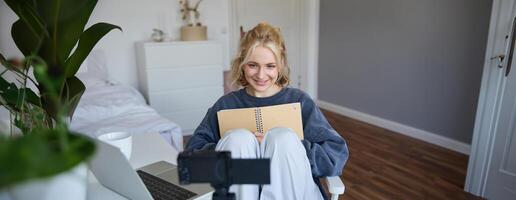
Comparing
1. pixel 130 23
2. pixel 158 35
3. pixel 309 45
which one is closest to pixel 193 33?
pixel 158 35

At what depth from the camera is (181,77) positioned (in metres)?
3.34

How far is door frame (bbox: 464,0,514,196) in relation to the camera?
1955 mm

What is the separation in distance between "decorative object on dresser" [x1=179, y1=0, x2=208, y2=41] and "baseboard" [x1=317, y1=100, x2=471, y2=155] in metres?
1.69

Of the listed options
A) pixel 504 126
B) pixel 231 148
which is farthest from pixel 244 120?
pixel 504 126

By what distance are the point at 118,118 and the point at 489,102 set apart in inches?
87.7

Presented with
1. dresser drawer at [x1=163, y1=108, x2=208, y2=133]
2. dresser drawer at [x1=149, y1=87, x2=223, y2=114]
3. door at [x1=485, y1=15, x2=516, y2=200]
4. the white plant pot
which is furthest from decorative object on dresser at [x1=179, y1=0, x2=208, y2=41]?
the white plant pot

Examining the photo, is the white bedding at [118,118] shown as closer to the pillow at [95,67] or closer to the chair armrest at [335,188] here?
the pillow at [95,67]

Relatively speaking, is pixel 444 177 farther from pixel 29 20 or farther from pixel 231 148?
pixel 29 20

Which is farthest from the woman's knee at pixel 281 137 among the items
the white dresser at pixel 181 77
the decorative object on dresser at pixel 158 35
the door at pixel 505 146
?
the decorative object on dresser at pixel 158 35

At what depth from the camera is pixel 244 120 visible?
124cm

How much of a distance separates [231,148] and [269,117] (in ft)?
1.09

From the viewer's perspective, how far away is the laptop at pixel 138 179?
2.35 ft

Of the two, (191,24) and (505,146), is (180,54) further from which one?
(505,146)

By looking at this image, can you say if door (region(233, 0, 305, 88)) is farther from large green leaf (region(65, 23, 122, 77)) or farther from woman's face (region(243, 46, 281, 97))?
large green leaf (region(65, 23, 122, 77))
